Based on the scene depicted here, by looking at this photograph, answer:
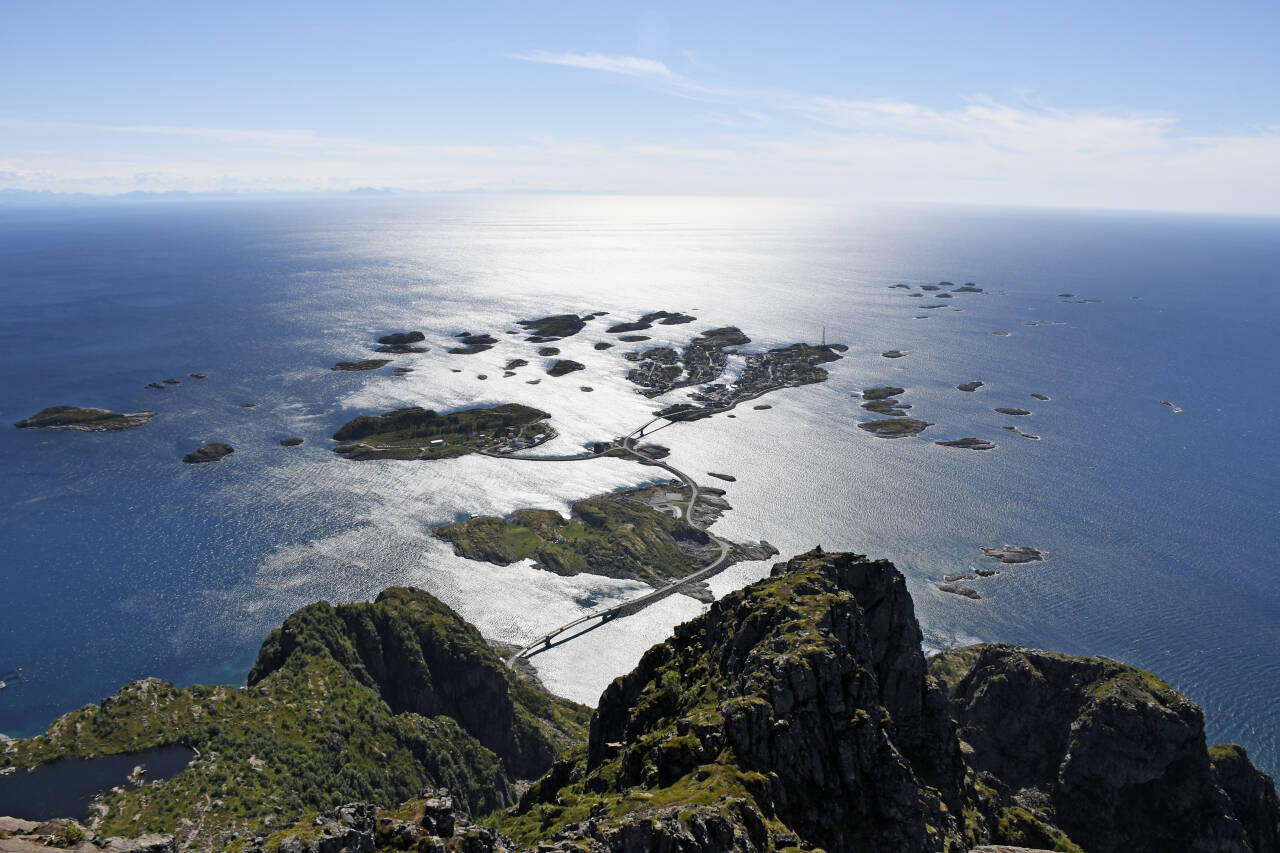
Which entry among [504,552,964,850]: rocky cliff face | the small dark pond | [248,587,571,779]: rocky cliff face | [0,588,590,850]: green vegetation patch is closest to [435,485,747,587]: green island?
[0,588,590,850]: green vegetation patch

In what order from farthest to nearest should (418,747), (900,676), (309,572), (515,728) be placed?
1. (309,572)
2. (515,728)
3. (418,747)
4. (900,676)

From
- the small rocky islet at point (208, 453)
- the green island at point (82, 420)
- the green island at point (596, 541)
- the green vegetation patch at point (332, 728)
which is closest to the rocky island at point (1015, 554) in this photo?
the green island at point (596, 541)

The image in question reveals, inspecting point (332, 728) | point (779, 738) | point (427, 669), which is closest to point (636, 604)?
point (427, 669)

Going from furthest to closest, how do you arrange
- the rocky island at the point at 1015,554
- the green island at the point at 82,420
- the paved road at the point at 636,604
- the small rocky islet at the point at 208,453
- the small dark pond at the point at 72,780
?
the green island at the point at 82,420
the small rocky islet at the point at 208,453
the rocky island at the point at 1015,554
the paved road at the point at 636,604
the small dark pond at the point at 72,780

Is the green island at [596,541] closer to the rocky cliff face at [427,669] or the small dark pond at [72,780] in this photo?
the rocky cliff face at [427,669]

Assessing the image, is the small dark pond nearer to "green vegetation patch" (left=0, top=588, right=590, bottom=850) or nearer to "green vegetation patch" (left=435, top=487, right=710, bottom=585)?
"green vegetation patch" (left=0, top=588, right=590, bottom=850)

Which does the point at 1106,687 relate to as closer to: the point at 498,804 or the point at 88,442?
the point at 498,804

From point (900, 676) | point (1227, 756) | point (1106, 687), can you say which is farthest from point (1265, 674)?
point (900, 676)
